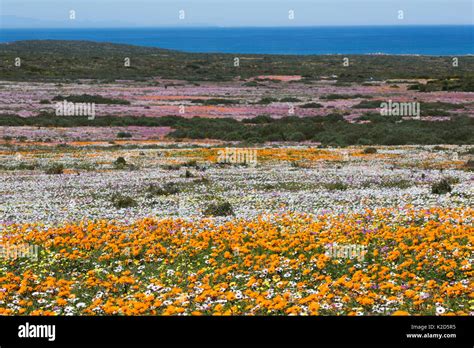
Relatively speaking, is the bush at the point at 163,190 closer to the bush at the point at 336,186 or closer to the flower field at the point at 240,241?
the flower field at the point at 240,241

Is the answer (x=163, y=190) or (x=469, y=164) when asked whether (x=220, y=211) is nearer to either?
(x=163, y=190)

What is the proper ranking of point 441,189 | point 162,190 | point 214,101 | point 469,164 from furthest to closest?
point 214,101
point 469,164
point 162,190
point 441,189

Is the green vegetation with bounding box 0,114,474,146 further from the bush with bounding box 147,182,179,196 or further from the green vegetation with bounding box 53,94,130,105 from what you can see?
the bush with bounding box 147,182,179,196

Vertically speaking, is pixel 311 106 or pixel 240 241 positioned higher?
pixel 311 106

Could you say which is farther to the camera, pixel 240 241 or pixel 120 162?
pixel 120 162

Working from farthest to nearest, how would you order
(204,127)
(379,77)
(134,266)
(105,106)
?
1. (379,77)
2. (105,106)
3. (204,127)
4. (134,266)

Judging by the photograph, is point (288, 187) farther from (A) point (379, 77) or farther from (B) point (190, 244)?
(A) point (379, 77)

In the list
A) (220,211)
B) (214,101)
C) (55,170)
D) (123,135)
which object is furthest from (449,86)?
(220,211)

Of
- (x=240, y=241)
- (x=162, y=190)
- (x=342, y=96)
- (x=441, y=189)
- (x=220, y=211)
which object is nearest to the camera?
(x=240, y=241)
